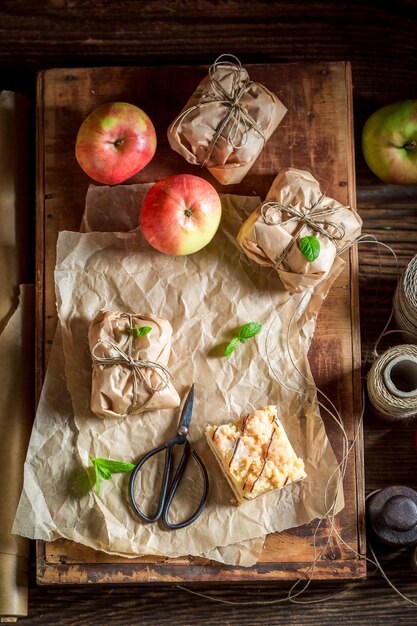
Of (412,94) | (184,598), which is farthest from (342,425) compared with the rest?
(412,94)

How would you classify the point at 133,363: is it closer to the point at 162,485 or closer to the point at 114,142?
the point at 162,485

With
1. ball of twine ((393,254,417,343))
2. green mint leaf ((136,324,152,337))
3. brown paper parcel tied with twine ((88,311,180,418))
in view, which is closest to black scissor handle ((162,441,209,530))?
brown paper parcel tied with twine ((88,311,180,418))

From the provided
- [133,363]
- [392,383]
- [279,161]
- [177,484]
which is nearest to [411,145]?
[279,161]

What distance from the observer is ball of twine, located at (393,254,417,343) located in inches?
58.4

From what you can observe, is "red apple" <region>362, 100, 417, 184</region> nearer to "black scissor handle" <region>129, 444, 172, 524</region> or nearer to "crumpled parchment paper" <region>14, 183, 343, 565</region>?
"crumpled parchment paper" <region>14, 183, 343, 565</region>

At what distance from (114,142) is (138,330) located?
1.14 ft

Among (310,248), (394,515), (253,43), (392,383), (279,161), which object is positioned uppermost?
(253,43)

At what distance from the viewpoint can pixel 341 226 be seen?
4.83 ft

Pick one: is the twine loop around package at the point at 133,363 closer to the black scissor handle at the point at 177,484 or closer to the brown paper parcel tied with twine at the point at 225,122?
the black scissor handle at the point at 177,484

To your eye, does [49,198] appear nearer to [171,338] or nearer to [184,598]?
[171,338]

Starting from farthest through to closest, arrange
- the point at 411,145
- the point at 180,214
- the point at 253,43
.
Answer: the point at 253,43
the point at 411,145
the point at 180,214

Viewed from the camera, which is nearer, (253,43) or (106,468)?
(106,468)

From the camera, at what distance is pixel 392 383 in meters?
1.47

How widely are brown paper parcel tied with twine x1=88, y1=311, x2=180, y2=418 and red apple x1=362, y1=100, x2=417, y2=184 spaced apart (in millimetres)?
536
